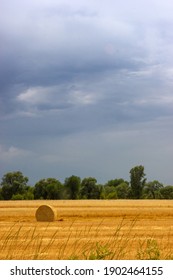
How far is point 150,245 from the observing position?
31.7 ft

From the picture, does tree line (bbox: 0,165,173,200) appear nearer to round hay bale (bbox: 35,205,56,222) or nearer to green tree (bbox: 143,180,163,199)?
green tree (bbox: 143,180,163,199)

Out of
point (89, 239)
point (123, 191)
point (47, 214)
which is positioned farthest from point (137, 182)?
point (89, 239)

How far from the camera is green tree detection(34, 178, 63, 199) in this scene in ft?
327

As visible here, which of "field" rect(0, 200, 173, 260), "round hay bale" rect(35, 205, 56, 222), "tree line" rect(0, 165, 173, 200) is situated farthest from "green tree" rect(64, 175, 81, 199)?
"round hay bale" rect(35, 205, 56, 222)

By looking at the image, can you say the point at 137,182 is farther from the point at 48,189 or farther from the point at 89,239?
the point at 89,239

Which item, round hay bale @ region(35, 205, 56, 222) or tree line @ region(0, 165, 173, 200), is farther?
tree line @ region(0, 165, 173, 200)

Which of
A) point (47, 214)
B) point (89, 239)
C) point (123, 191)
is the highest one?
point (123, 191)

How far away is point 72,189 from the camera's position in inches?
3984

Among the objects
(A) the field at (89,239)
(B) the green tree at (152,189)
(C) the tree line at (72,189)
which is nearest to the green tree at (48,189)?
(C) the tree line at (72,189)

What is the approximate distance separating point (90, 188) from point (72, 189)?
22.4 feet

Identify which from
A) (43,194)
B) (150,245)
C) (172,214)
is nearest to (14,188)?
(43,194)

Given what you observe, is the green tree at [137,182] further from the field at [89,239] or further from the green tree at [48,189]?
the field at [89,239]

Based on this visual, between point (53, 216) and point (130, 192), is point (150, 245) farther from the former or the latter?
point (130, 192)
